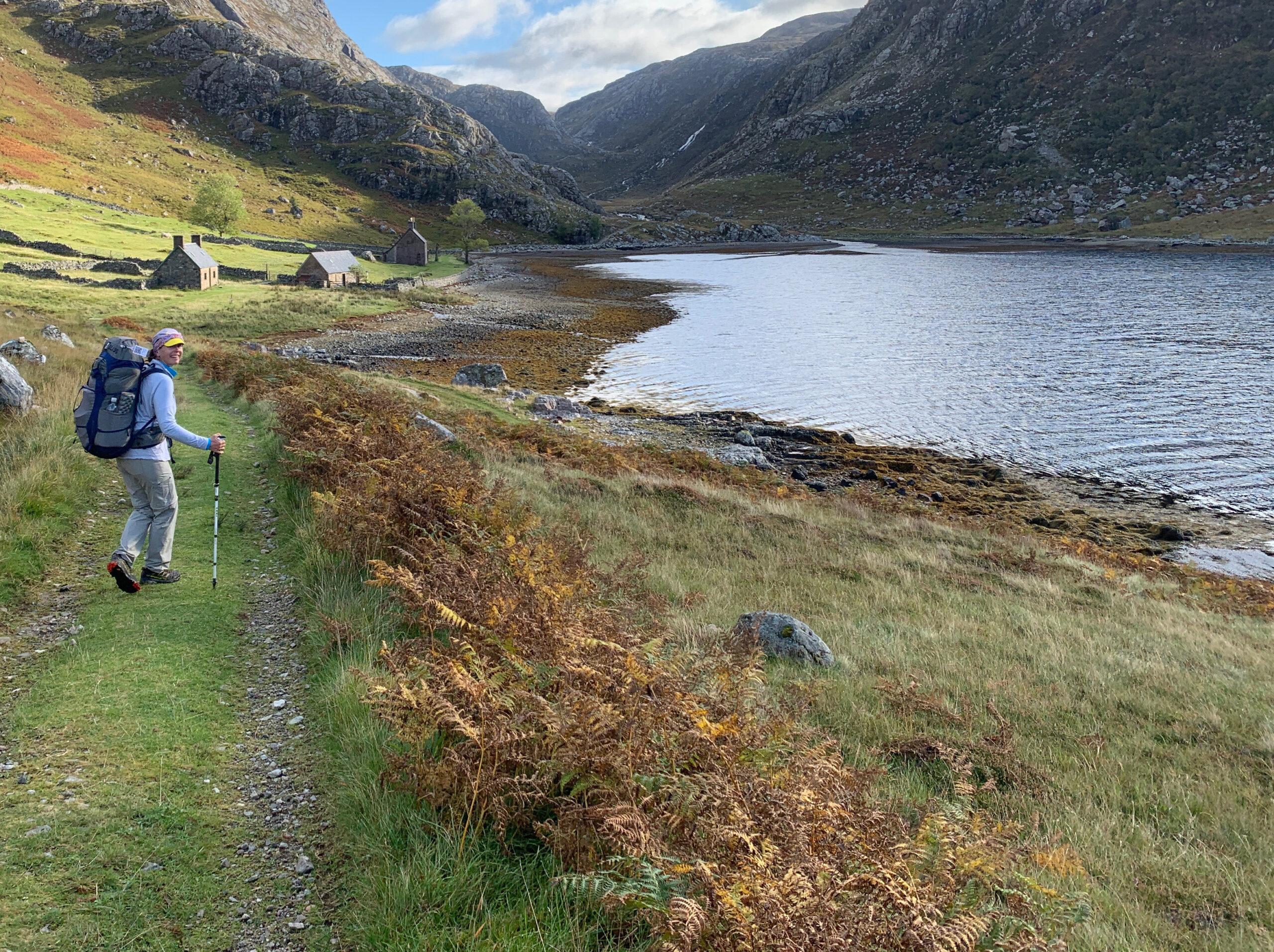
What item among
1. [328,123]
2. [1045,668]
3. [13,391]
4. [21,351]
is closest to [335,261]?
[21,351]

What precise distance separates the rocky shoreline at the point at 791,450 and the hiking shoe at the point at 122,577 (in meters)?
20.6

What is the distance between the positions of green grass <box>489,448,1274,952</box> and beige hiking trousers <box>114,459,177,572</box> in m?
5.93

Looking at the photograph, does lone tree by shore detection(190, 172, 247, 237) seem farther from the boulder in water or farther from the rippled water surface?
the boulder in water

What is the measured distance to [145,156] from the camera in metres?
136

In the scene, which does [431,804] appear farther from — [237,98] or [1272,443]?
[237,98]

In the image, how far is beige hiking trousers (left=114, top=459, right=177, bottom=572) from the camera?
8273 millimetres

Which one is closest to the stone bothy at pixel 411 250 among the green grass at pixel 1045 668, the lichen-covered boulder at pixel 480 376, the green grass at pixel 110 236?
the green grass at pixel 110 236

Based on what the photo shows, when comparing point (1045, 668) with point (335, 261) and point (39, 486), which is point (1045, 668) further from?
point (335, 261)

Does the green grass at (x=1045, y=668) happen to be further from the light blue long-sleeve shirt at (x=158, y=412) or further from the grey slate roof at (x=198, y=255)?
the grey slate roof at (x=198, y=255)

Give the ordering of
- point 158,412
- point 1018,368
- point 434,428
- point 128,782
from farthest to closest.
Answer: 1. point 1018,368
2. point 434,428
3. point 158,412
4. point 128,782

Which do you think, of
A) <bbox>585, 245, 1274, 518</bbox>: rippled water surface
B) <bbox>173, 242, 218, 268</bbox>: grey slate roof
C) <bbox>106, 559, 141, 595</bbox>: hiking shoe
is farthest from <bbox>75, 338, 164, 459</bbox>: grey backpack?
<bbox>173, 242, 218, 268</bbox>: grey slate roof

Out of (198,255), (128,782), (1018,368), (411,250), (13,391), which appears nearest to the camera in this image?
(128,782)

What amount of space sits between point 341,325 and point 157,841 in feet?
178

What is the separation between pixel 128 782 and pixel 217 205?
4141 inches
